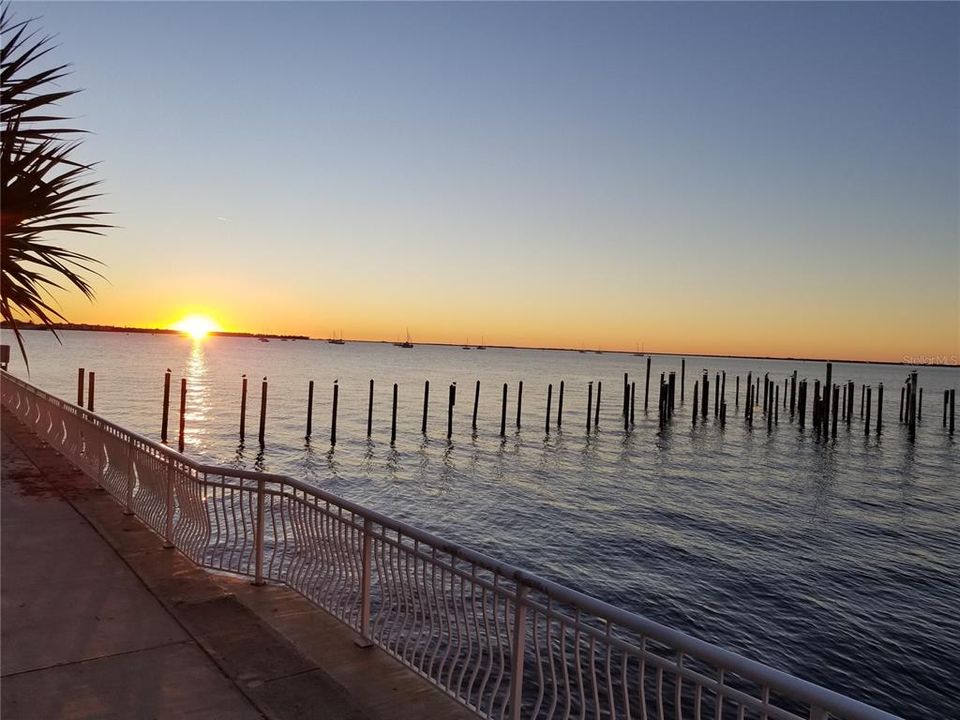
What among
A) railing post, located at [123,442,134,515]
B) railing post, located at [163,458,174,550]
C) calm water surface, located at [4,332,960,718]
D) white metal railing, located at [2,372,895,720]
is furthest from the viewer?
calm water surface, located at [4,332,960,718]

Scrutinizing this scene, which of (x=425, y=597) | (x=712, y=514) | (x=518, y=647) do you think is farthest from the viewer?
(x=712, y=514)

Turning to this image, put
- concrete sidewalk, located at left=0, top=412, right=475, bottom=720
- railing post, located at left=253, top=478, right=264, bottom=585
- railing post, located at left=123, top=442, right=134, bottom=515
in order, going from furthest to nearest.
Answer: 1. railing post, located at left=123, top=442, right=134, bottom=515
2. railing post, located at left=253, top=478, right=264, bottom=585
3. concrete sidewalk, located at left=0, top=412, right=475, bottom=720

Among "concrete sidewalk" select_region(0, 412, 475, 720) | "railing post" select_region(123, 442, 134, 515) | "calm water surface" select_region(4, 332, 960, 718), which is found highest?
"railing post" select_region(123, 442, 134, 515)

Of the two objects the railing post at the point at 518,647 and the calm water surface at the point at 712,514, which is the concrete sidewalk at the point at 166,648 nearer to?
the railing post at the point at 518,647

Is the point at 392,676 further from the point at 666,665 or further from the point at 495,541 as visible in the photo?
the point at 495,541

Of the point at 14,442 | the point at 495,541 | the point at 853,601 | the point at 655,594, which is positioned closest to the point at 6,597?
the point at 14,442

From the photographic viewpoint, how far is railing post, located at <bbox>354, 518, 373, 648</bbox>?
17.6ft

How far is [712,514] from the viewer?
73.3ft

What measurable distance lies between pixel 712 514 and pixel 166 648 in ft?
66.2

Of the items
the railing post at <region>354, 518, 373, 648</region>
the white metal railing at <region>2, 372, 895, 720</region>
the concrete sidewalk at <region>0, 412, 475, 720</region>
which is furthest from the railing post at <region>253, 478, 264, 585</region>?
the railing post at <region>354, 518, 373, 648</region>

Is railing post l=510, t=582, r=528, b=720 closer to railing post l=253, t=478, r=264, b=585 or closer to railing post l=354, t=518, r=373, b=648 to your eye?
railing post l=354, t=518, r=373, b=648

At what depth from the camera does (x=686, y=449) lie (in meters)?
39.2

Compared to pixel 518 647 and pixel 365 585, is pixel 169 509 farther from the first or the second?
pixel 518 647

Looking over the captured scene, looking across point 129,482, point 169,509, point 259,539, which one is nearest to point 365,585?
point 259,539
